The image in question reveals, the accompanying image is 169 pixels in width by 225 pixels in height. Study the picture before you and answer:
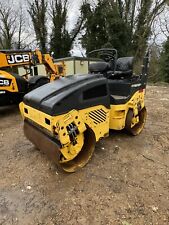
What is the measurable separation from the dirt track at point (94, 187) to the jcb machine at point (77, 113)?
11.6 inches

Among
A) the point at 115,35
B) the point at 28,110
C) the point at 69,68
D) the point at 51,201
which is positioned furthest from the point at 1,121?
the point at 115,35

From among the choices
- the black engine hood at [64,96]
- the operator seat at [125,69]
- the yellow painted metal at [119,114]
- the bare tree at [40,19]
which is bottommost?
the yellow painted metal at [119,114]

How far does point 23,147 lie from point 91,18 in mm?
18606

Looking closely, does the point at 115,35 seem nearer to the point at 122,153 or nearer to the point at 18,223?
the point at 122,153

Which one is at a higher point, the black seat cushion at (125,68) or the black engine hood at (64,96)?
the black seat cushion at (125,68)

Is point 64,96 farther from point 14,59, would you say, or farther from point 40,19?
point 40,19

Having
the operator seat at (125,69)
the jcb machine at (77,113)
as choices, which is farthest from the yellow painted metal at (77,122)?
the operator seat at (125,69)

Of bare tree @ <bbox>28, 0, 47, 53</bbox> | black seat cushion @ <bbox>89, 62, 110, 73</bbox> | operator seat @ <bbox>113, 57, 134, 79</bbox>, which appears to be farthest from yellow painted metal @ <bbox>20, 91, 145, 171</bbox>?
bare tree @ <bbox>28, 0, 47, 53</bbox>

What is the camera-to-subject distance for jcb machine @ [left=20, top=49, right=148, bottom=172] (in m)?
2.79

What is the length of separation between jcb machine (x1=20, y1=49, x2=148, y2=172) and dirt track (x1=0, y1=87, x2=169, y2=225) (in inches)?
11.6

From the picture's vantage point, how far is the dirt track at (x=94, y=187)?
2.48 m

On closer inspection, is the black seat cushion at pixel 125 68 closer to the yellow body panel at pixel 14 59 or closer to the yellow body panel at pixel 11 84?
the yellow body panel at pixel 11 84

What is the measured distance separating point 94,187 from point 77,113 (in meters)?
0.88

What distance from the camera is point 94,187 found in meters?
2.91
